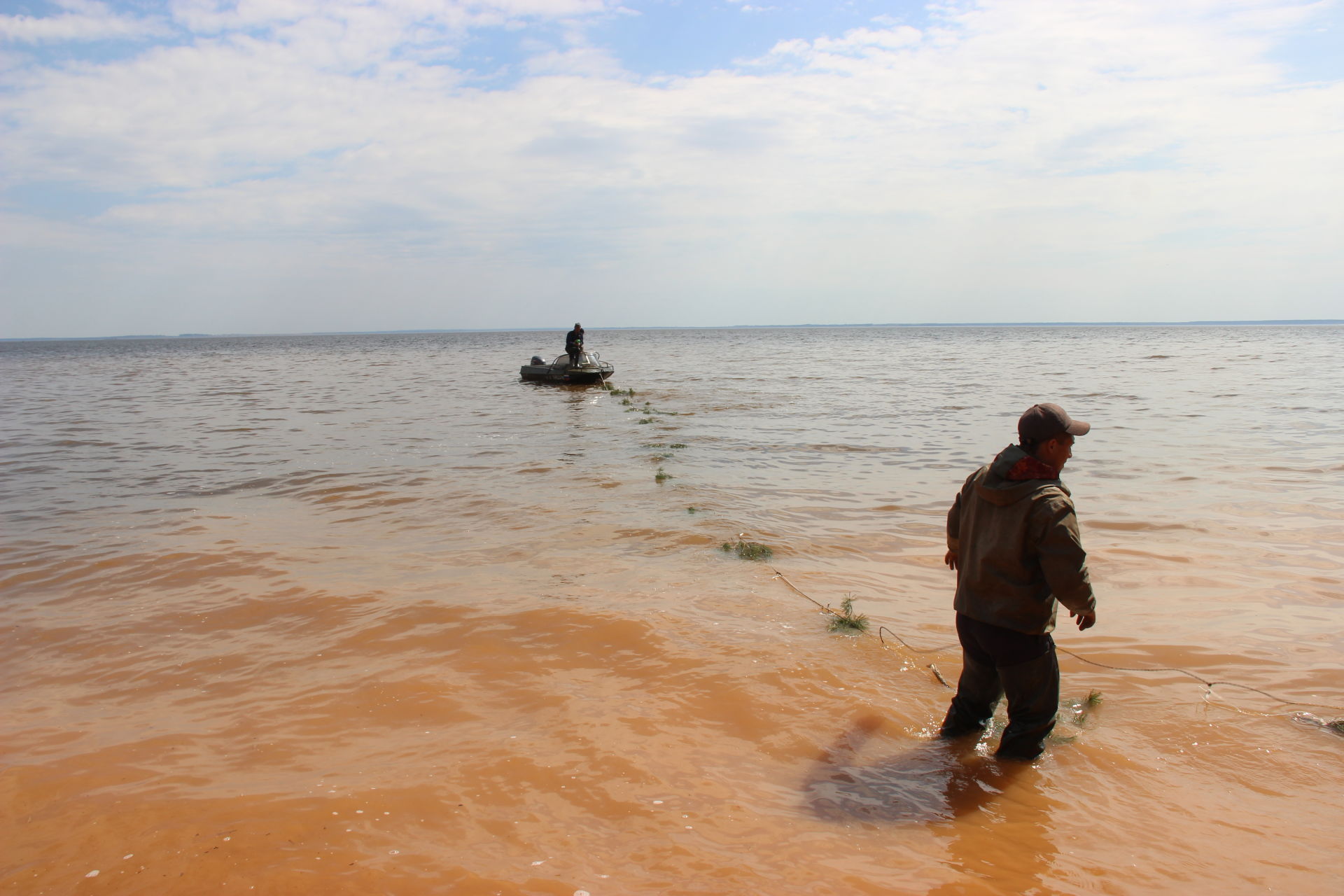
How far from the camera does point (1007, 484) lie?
144 inches

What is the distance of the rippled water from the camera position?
3.21 m

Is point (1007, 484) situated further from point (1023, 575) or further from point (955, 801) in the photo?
point (955, 801)

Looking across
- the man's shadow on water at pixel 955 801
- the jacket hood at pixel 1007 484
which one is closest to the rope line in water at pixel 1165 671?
the man's shadow on water at pixel 955 801

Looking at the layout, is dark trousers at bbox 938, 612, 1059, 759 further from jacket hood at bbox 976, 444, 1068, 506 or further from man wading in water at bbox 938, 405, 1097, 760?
jacket hood at bbox 976, 444, 1068, 506

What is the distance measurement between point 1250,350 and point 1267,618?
2357 inches

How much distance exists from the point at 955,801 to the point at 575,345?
2642cm

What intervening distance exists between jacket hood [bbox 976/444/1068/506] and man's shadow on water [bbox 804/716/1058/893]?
1.38 meters

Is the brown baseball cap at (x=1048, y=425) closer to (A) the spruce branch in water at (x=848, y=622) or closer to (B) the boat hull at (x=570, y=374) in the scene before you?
(A) the spruce branch in water at (x=848, y=622)

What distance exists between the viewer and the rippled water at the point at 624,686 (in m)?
3.21

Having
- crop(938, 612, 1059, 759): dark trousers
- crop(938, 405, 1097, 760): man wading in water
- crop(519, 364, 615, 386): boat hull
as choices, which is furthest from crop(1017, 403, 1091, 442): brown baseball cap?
crop(519, 364, 615, 386): boat hull

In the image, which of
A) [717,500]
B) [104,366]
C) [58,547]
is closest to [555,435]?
[717,500]

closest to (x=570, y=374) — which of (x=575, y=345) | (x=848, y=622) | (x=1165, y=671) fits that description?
(x=575, y=345)

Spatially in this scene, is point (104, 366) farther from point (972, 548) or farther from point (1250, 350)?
point (1250, 350)

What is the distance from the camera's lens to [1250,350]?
5366 cm
